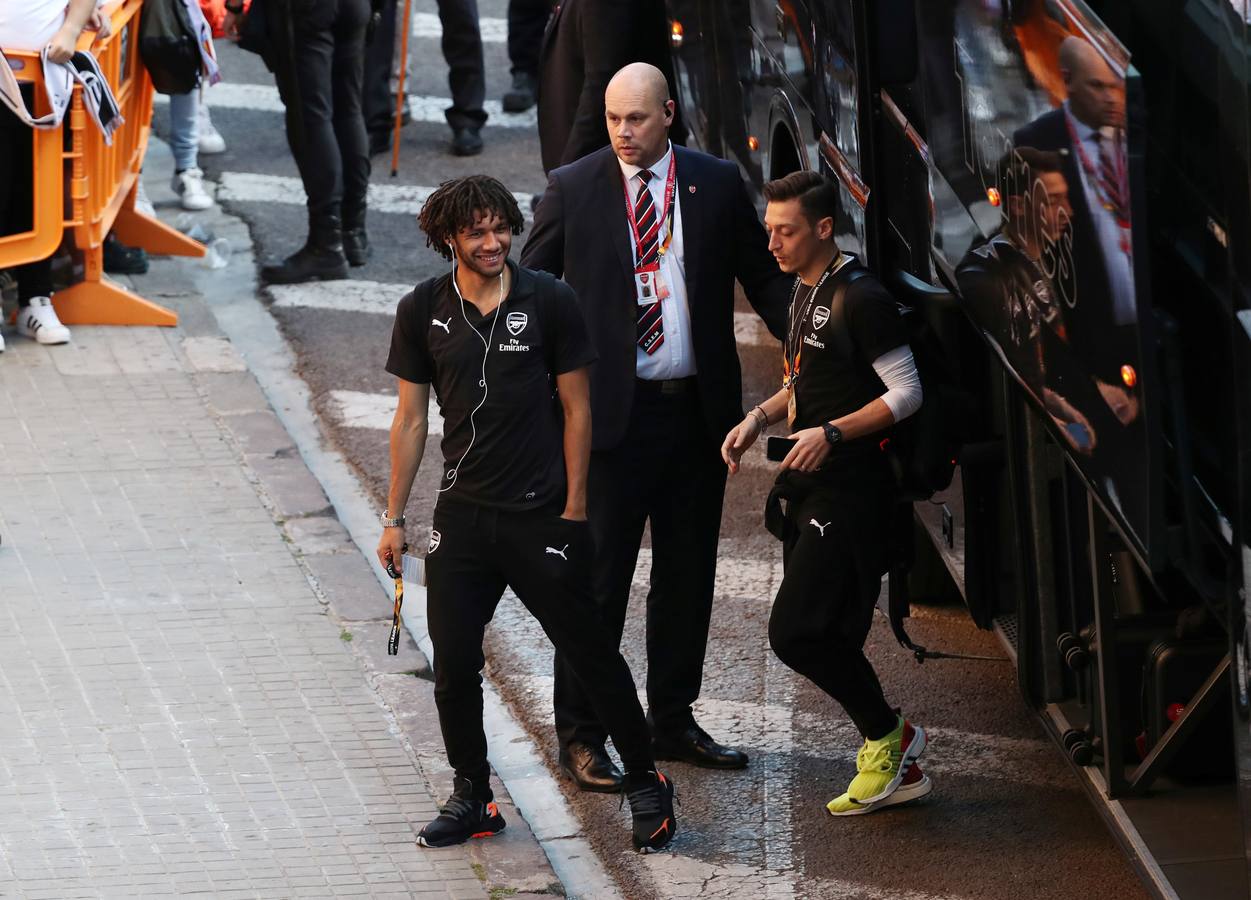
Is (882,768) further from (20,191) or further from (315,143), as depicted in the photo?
(315,143)

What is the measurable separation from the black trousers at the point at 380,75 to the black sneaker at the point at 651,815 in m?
7.48

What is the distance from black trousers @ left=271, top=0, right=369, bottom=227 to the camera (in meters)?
10.6

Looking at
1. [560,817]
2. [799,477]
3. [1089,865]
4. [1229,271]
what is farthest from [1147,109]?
[560,817]

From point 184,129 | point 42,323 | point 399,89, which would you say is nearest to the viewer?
point 42,323

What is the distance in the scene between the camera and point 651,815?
6.11 meters

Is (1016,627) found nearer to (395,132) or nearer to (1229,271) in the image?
(1229,271)

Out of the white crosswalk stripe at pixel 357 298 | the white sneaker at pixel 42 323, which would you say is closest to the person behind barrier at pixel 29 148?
the white sneaker at pixel 42 323

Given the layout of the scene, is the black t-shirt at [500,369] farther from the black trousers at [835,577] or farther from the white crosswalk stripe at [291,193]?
the white crosswalk stripe at [291,193]

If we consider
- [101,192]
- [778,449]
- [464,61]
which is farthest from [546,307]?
[464,61]

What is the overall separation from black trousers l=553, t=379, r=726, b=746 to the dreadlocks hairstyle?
32.2 inches

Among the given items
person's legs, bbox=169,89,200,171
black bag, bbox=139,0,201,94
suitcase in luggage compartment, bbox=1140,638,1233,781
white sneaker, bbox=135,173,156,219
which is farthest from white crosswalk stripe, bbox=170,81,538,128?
suitcase in luggage compartment, bbox=1140,638,1233,781

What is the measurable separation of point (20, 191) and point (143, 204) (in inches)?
67.7

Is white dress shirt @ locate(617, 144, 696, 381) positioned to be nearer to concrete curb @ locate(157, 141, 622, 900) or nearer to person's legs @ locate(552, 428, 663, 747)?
person's legs @ locate(552, 428, 663, 747)

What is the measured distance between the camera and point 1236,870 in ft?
16.9
